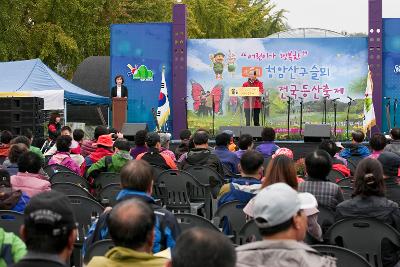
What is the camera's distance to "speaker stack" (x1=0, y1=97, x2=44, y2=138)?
12797mm

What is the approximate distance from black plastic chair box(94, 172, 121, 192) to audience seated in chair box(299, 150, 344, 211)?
249cm

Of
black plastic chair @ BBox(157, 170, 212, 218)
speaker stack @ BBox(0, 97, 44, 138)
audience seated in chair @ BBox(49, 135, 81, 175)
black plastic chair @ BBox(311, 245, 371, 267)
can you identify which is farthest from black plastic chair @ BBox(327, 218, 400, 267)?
speaker stack @ BBox(0, 97, 44, 138)

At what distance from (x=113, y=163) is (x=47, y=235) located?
5.09m

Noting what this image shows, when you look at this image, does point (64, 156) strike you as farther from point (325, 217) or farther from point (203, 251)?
point (203, 251)

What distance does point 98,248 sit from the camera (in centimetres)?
393

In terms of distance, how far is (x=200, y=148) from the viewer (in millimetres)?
8695

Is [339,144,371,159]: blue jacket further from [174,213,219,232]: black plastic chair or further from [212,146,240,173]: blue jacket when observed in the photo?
[174,213,219,232]: black plastic chair

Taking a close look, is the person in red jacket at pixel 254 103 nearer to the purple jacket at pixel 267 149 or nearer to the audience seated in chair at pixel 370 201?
the purple jacket at pixel 267 149

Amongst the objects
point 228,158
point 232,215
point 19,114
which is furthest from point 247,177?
point 19,114

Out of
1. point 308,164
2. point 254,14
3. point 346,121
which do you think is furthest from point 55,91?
point 254,14

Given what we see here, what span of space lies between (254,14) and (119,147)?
1461 inches

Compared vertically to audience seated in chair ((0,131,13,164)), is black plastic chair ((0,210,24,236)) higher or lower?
lower

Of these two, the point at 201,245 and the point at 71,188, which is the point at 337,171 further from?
the point at 201,245

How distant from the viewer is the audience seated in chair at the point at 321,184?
5395mm
